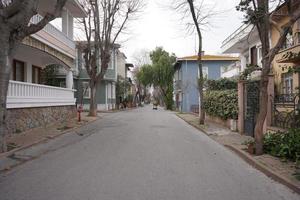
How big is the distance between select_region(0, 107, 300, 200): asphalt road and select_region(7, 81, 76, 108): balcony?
3.88m

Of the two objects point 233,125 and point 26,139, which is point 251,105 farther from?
point 26,139

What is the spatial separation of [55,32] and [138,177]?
16.9m

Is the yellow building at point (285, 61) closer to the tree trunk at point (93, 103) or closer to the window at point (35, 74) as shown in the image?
the window at point (35, 74)

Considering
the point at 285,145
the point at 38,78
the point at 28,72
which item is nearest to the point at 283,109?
the point at 285,145

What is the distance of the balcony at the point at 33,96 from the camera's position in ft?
56.9

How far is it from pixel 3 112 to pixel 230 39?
22.1 metres

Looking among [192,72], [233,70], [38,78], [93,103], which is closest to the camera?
[38,78]

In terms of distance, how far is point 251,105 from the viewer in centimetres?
1856

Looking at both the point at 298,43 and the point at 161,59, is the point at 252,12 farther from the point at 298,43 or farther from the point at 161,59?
the point at 161,59

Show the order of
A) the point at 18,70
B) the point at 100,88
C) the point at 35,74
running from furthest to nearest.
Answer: the point at 100,88, the point at 35,74, the point at 18,70

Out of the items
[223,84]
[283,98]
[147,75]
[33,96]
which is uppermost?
[147,75]

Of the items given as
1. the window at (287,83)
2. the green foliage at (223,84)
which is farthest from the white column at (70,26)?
→ the window at (287,83)

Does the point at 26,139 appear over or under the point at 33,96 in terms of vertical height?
under

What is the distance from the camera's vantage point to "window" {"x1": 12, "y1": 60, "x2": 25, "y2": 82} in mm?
25111
